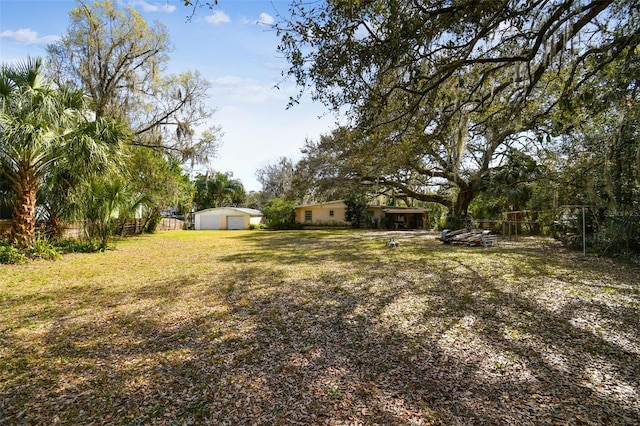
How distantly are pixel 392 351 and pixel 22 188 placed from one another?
10618 millimetres

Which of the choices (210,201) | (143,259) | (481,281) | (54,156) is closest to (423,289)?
(481,281)

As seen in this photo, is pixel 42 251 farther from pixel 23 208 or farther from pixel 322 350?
pixel 322 350

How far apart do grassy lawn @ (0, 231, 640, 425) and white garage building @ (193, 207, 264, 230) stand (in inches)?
1004

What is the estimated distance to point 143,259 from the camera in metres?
9.88

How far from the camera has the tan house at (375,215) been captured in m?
28.0

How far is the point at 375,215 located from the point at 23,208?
78.0ft

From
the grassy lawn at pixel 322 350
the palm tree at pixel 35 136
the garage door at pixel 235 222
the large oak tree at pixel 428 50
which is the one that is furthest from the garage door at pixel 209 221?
the large oak tree at pixel 428 50

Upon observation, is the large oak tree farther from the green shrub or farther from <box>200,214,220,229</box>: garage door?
<box>200,214,220,229</box>: garage door

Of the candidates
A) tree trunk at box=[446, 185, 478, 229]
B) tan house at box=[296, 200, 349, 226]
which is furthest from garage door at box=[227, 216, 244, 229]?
tree trunk at box=[446, 185, 478, 229]

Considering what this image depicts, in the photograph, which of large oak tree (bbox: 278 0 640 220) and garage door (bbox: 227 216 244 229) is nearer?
large oak tree (bbox: 278 0 640 220)

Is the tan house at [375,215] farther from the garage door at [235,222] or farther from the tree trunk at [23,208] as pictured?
the tree trunk at [23,208]

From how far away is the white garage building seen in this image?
1273 inches

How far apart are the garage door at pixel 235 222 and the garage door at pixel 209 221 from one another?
41.7 inches

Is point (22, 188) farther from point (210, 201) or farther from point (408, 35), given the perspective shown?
point (210, 201)
